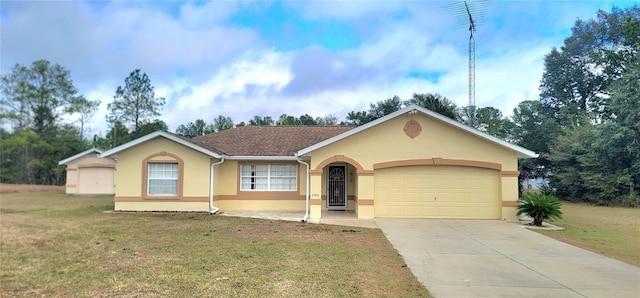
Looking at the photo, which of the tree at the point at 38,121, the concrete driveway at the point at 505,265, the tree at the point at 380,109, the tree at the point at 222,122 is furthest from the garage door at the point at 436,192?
the tree at the point at 222,122

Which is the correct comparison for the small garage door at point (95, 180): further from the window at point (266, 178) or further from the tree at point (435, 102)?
the tree at point (435, 102)

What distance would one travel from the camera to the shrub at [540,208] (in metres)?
13.8

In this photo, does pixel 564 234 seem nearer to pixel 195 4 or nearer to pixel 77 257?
pixel 77 257

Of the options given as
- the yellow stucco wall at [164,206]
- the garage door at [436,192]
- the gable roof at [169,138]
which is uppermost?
the gable roof at [169,138]

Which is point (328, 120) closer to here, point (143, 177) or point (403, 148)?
point (143, 177)

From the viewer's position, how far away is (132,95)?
146 feet

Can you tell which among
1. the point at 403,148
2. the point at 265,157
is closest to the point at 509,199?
the point at 403,148

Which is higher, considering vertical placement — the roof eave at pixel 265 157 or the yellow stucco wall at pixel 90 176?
the roof eave at pixel 265 157

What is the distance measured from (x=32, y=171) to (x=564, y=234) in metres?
47.4

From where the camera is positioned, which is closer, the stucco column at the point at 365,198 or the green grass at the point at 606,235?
the green grass at the point at 606,235

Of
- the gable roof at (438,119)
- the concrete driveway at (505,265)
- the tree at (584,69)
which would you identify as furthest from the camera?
the tree at (584,69)

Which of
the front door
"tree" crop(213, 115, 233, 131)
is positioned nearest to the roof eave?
the front door

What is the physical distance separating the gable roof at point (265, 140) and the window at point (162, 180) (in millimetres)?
1776

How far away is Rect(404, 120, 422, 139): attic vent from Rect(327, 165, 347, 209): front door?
405cm
